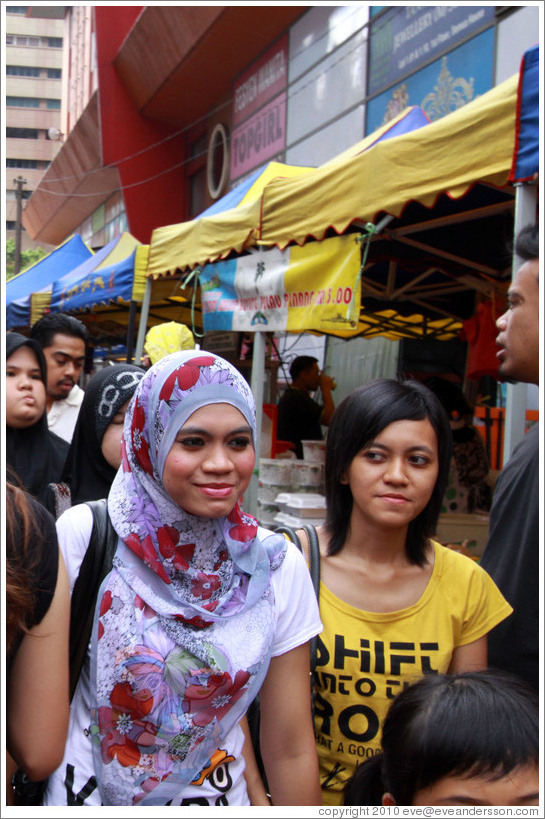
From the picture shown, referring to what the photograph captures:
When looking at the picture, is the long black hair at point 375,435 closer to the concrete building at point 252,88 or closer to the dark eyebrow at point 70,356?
the dark eyebrow at point 70,356

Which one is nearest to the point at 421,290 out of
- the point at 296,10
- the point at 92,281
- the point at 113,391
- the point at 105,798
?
the point at 92,281

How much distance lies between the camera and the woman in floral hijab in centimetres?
133

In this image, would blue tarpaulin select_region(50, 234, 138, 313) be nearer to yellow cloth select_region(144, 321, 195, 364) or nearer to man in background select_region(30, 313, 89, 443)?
yellow cloth select_region(144, 321, 195, 364)

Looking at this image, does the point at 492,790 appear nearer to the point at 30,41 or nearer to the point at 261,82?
the point at 261,82

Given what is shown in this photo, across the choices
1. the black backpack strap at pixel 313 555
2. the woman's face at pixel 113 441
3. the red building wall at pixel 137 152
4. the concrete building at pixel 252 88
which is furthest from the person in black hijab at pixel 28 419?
the red building wall at pixel 137 152

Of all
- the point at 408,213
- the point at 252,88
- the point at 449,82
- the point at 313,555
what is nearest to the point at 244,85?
the point at 252,88

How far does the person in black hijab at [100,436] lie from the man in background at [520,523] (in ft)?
3.96

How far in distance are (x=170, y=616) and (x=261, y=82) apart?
14.1 meters

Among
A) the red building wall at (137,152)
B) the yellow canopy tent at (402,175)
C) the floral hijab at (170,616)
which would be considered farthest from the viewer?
the red building wall at (137,152)

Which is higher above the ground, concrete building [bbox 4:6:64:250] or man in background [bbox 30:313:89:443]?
concrete building [bbox 4:6:64:250]

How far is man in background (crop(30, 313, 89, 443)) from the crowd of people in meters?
2.08

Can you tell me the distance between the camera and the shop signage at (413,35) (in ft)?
24.3

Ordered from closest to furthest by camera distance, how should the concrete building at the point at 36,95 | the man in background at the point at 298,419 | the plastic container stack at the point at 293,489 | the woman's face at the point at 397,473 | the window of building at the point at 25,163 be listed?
the woman's face at the point at 397,473 → the plastic container stack at the point at 293,489 → the man in background at the point at 298,419 → the concrete building at the point at 36,95 → the window of building at the point at 25,163

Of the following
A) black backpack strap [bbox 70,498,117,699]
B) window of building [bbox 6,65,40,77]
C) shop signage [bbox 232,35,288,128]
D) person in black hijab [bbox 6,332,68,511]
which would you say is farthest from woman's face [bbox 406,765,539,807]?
window of building [bbox 6,65,40,77]
